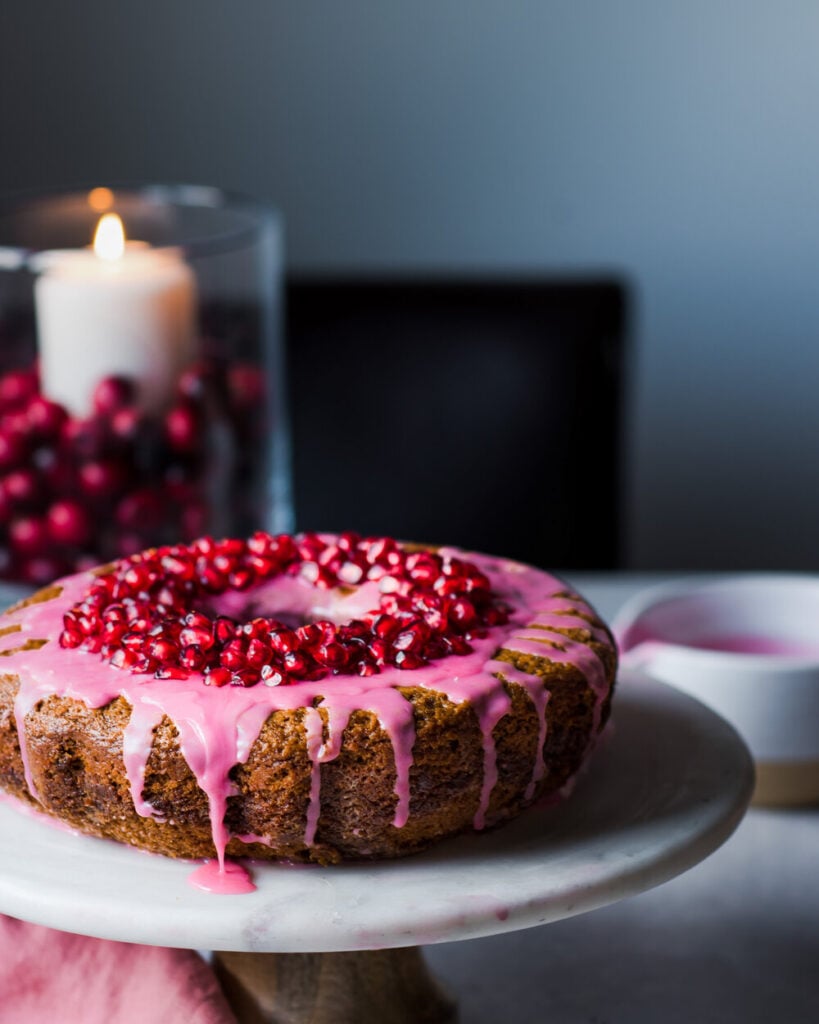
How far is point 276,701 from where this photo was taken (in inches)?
30.3

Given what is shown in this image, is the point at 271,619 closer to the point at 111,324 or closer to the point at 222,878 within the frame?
the point at 222,878

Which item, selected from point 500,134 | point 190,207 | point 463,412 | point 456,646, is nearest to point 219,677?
point 456,646

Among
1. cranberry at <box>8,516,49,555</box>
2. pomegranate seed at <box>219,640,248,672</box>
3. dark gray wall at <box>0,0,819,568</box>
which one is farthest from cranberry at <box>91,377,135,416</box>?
dark gray wall at <box>0,0,819,568</box>

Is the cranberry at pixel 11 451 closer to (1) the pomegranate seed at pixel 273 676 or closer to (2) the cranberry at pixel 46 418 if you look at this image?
(2) the cranberry at pixel 46 418

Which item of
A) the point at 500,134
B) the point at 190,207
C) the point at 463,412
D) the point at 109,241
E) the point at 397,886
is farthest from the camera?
the point at 500,134

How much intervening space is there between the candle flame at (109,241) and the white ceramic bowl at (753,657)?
2.05 ft

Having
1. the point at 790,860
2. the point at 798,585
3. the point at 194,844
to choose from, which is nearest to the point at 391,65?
the point at 798,585

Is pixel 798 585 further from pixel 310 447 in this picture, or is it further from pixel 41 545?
pixel 310 447

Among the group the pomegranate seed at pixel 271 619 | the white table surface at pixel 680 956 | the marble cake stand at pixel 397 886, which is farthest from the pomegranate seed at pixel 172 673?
the white table surface at pixel 680 956

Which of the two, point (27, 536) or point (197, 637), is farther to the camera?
point (27, 536)

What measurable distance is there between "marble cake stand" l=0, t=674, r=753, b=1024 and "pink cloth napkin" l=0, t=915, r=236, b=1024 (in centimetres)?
3

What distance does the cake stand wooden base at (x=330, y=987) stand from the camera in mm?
835

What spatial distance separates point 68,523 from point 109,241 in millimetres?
305

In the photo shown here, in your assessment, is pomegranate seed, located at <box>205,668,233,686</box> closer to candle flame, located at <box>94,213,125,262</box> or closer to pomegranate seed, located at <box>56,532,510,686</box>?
pomegranate seed, located at <box>56,532,510,686</box>
